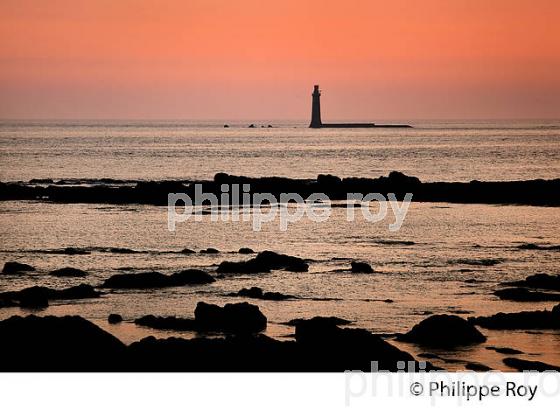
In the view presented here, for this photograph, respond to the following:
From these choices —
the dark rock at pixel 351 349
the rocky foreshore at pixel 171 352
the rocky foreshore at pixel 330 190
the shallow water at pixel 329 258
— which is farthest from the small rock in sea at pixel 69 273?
the rocky foreshore at pixel 330 190

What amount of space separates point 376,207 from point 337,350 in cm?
3119

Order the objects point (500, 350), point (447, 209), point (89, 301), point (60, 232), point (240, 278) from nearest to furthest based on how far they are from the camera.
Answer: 1. point (500, 350)
2. point (89, 301)
3. point (240, 278)
4. point (60, 232)
5. point (447, 209)

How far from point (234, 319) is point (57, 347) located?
15.0 ft

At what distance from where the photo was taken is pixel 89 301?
22359 mm

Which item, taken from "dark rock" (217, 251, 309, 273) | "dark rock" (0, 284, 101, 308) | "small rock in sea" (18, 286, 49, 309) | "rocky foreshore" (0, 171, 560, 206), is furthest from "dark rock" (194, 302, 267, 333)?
"rocky foreshore" (0, 171, 560, 206)

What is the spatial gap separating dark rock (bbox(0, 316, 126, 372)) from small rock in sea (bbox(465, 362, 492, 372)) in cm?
527

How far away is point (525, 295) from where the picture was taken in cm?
2259

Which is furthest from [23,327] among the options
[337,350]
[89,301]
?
[89,301]

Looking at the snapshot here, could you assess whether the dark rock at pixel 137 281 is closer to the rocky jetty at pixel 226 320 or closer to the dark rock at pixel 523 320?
the rocky jetty at pixel 226 320

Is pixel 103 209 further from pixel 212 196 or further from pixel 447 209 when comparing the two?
pixel 447 209

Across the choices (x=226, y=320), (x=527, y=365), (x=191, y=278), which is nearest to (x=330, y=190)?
(x=191, y=278)

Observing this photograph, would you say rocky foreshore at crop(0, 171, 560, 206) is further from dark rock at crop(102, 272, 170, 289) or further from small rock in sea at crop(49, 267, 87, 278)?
dark rock at crop(102, 272, 170, 289)

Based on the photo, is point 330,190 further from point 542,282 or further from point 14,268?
point 542,282

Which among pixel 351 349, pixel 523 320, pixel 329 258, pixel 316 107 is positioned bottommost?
pixel 329 258
